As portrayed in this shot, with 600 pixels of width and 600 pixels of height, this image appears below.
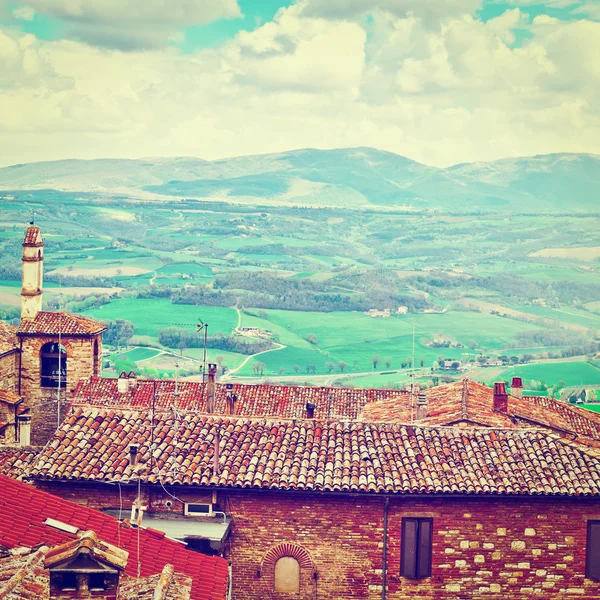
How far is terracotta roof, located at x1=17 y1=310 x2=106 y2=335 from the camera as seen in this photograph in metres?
34.1

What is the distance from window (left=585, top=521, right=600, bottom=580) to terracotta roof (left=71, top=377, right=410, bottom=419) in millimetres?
15729

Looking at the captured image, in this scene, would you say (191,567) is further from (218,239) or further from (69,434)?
(218,239)

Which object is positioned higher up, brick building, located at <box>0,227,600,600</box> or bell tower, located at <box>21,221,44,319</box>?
bell tower, located at <box>21,221,44,319</box>

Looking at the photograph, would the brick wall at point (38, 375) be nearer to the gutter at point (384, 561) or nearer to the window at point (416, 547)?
the gutter at point (384, 561)

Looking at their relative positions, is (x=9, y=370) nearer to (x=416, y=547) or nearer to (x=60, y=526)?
(x=416, y=547)

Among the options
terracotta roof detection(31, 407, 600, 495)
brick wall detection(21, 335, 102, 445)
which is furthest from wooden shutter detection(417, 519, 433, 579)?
brick wall detection(21, 335, 102, 445)

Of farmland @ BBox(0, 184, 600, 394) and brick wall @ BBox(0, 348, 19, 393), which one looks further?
farmland @ BBox(0, 184, 600, 394)

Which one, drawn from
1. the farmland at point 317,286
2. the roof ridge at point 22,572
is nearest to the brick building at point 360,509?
the roof ridge at point 22,572

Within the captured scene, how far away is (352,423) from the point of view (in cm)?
1870

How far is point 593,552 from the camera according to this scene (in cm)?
1714

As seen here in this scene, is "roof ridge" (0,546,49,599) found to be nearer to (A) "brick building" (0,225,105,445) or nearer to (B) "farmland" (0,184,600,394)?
(A) "brick building" (0,225,105,445)

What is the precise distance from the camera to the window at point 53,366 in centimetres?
3456

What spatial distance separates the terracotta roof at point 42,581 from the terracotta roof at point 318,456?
3.58 m

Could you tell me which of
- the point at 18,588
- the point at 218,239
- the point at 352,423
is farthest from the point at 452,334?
the point at 18,588
